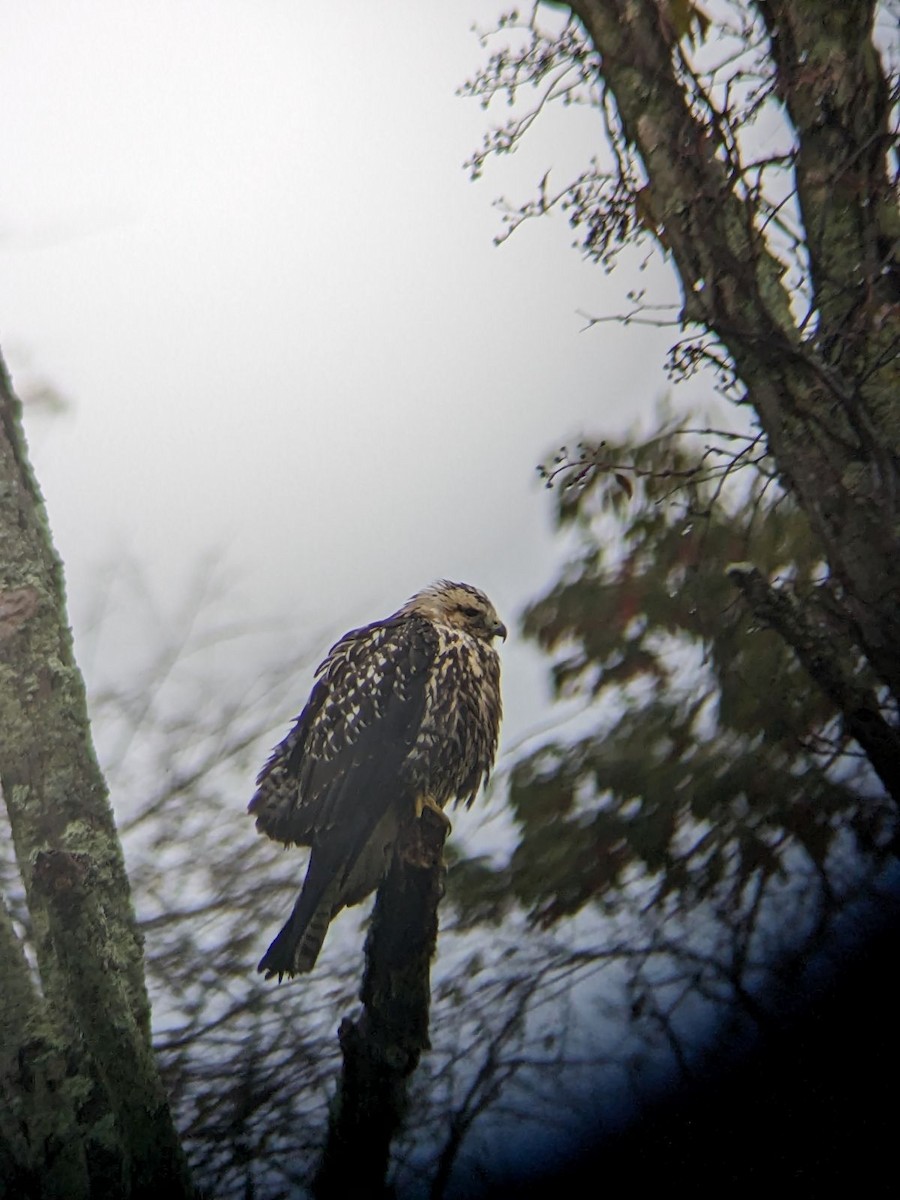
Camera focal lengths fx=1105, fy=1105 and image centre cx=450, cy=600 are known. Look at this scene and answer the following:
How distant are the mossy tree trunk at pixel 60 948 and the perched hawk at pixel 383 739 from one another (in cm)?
32

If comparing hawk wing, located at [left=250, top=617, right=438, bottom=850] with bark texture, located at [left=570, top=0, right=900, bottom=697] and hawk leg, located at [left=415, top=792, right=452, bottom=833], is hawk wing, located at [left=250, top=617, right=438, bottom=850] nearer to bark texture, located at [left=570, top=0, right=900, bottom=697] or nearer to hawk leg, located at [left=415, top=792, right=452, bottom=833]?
hawk leg, located at [left=415, top=792, right=452, bottom=833]

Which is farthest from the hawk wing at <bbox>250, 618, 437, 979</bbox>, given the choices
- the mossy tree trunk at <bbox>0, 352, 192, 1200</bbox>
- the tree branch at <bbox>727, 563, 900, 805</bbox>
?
the tree branch at <bbox>727, 563, 900, 805</bbox>

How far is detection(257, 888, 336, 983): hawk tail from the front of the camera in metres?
Answer: 1.57

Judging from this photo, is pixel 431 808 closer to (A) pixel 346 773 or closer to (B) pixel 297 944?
(A) pixel 346 773

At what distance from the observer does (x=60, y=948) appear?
134cm

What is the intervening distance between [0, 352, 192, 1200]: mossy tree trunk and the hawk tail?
8.2 inches

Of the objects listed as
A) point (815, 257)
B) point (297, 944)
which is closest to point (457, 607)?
point (297, 944)

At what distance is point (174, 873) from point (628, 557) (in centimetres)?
84

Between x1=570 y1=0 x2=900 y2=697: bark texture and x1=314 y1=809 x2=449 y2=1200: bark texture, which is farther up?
x1=570 y1=0 x2=900 y2=697: bark texture

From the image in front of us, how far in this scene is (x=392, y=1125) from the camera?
1475 mm

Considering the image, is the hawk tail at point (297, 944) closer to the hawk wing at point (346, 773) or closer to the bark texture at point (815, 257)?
the hawk wing at point (346, 773)

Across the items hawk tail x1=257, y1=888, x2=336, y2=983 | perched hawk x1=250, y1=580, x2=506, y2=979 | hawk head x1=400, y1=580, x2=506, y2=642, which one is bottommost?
hawk tail x1=257, y1=888, x2=336, y2=983

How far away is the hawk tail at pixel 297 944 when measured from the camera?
Answer: 1574 millimetres

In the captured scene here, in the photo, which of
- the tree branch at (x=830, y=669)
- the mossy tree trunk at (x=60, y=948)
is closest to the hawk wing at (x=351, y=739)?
the mossy tree trunk at (x=60, y=948)
